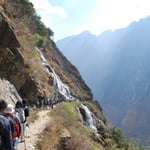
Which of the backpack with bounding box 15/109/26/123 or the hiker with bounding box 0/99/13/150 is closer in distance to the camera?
the hiker with bounding box 0/99/13/150

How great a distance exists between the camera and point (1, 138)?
6801 mm

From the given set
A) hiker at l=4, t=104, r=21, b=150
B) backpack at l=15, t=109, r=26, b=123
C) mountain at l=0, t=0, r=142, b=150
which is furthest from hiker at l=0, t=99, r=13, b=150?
mountain at l=0, t=0, r=142, b=150

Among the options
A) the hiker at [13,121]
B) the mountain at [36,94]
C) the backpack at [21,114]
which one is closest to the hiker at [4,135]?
the hiker at [13,121]

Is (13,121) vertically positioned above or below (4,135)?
above


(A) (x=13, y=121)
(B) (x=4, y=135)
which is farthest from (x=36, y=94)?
(B) (x=4, y=135)

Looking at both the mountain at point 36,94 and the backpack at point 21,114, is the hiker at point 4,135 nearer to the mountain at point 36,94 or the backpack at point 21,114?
the backpack at point 21,114

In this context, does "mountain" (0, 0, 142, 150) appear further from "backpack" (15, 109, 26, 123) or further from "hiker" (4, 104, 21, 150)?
"hiker" (4, 104, 21, 150)

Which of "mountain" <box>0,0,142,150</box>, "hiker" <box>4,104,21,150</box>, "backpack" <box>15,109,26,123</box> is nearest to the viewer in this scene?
"hiker" <box>4,104,21,150</box>

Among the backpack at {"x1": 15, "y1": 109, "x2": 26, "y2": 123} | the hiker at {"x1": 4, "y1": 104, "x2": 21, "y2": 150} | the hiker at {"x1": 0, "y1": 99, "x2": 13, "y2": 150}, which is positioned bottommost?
the hiker at {"x1": 0, "y1": 99, "x2": 13, "y2": 150}

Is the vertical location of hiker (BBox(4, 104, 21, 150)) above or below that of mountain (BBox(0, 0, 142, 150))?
below

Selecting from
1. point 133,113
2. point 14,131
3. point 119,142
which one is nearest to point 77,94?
point 119,142

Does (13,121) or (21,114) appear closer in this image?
(13,121)

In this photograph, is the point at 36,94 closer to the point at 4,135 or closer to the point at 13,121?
the point at 13,121

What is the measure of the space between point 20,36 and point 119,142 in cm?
1241
